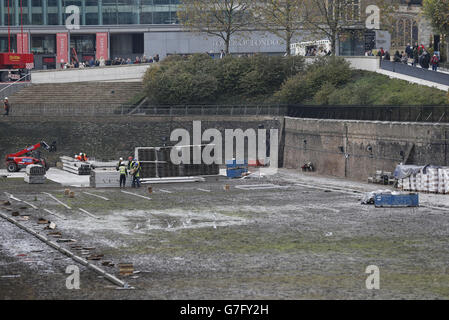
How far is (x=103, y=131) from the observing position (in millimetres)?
64500

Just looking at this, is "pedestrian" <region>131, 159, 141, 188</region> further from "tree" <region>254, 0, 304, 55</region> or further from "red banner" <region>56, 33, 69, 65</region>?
"red banner" <region>56, 33, 69, 65</region>

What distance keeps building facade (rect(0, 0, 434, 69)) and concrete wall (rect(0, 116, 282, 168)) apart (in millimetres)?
29676

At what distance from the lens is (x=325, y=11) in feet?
233

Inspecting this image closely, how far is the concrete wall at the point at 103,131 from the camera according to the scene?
63.0 meters

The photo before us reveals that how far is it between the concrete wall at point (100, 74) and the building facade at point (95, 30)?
15.4 meters

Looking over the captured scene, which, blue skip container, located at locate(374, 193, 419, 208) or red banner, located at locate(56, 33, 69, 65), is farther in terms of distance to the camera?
red banner, located at locate(56, 33, 69, 65)

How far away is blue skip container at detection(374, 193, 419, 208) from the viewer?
36562 mm

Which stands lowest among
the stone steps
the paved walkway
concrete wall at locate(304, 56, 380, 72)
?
the stone steps

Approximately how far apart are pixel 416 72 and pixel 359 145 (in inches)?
537

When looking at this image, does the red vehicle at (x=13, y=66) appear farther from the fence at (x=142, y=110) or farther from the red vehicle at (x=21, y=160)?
the red vehicle at (x=21, y=160)

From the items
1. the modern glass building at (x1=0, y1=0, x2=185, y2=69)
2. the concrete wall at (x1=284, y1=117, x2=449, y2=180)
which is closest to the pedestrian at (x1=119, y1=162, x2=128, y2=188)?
the concrete wall at (x1=284, y1=117, x2=449, y2=180)

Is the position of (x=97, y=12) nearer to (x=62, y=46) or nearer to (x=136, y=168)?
(x=62, y=46)

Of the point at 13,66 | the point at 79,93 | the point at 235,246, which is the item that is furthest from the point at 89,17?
the point at 235,246

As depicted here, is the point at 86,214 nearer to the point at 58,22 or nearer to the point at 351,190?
the point at 351,190
